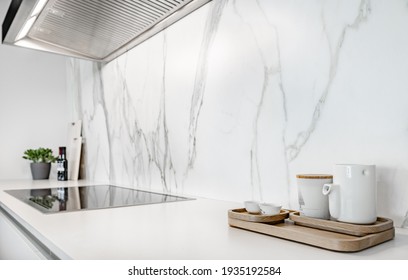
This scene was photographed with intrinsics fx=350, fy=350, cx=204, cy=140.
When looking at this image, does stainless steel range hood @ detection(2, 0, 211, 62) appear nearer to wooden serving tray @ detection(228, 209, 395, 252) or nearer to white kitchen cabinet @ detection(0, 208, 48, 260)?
white kitchen cabinet @ detection(0, 208, 48, 260)

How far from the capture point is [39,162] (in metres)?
2.67

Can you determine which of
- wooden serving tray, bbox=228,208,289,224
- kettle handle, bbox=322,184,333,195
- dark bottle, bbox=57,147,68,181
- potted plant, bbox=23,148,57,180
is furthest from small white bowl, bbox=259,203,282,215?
potted plant, bbox=23,148,57,180

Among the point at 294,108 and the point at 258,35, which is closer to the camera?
the point at 294,108

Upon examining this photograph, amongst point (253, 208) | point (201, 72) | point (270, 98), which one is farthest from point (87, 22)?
point (253, 208)

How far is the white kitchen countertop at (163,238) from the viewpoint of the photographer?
24.4 inches

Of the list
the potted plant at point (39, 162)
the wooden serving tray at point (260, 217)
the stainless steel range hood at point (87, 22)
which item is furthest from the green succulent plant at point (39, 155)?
the wooden serving tray at point (260, 217)

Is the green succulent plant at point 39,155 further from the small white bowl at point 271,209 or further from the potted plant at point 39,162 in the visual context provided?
the small white bowl at point 271,209

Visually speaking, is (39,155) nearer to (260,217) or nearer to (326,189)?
(260,217)

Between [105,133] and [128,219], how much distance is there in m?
1.39

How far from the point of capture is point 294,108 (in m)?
0.99

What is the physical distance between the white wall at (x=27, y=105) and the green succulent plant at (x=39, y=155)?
0.44 ft

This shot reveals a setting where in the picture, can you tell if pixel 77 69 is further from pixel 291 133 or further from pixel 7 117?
pixel 291 133

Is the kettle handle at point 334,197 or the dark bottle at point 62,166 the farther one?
the dark bottle at point 62,166
